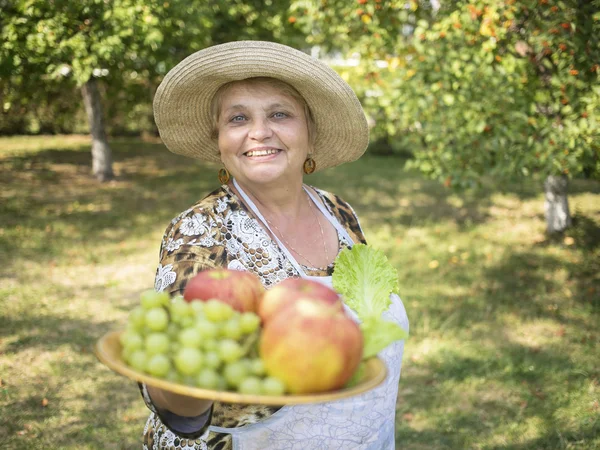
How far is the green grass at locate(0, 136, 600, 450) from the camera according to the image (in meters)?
3.85

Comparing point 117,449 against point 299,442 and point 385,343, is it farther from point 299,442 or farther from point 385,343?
point 385,343

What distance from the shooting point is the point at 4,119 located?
55.2ft

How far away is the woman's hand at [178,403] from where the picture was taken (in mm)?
1345

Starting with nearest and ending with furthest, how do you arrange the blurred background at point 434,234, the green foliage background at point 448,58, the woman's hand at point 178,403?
the woman's hand at point 178,403 → the blurred background at point 434,234 → the green foliage background at point 448,58

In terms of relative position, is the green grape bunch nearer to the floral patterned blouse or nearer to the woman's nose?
the floral patterned blouse

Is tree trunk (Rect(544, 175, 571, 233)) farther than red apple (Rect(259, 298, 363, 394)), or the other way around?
tree trunk (Rect(544, 175, 571, 233))

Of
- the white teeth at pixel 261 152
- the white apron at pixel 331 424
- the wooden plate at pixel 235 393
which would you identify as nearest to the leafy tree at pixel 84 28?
the white teeth at pixel 261 152

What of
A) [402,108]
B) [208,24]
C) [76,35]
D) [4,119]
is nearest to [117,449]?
[402,108]

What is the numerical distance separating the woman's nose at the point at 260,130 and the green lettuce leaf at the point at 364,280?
49 cm

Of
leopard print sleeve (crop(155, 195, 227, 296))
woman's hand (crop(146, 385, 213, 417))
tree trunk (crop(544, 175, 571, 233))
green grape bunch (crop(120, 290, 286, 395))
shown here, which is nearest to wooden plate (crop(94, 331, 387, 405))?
green grape bunch (crop(120, 290, 286, 395))

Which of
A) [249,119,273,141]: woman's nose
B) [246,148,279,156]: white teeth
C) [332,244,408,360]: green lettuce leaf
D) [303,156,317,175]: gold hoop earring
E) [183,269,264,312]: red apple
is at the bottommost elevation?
[332,244,408,360]: green lettuce leaf

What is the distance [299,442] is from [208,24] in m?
7.13

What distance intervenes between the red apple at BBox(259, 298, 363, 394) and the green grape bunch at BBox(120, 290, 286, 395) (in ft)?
0.10

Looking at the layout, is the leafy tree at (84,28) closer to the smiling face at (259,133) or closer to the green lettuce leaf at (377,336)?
the smiling face at (259,133)
